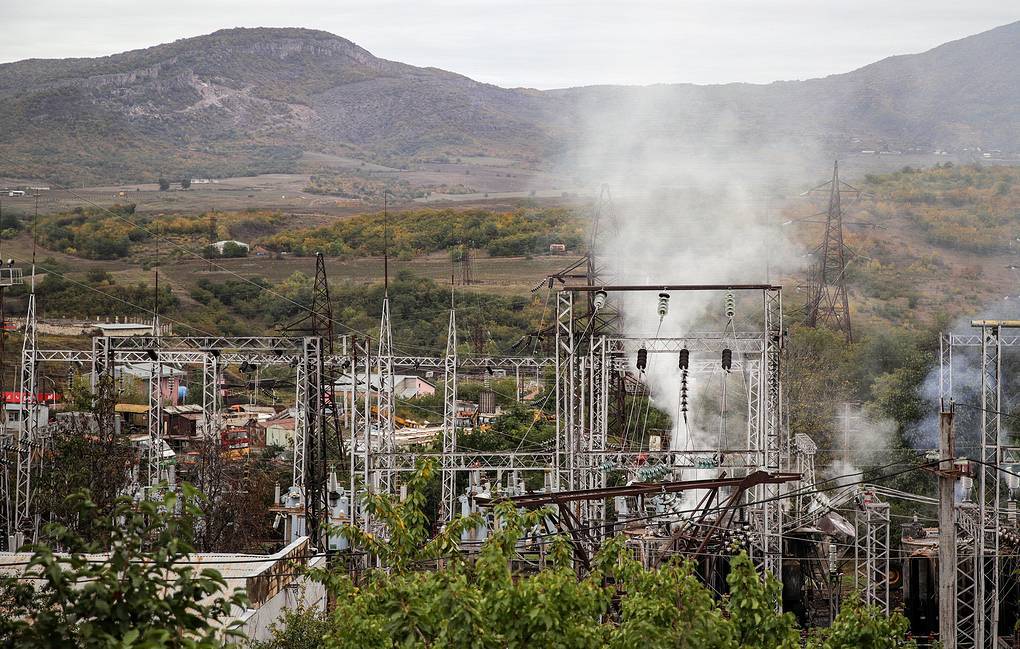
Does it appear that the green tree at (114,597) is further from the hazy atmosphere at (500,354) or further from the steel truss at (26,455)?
the steel truss at (26,455)

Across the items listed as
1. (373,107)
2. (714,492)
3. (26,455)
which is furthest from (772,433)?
(373,107)

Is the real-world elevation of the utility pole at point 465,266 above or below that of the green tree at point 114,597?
above

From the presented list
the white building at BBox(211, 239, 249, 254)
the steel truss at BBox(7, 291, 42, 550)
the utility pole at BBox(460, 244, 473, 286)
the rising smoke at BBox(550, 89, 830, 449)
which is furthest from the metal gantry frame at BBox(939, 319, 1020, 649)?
the white building at BBox(211, 239, 249, 254)

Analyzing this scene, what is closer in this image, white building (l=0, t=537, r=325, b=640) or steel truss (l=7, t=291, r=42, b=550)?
white building (l=0, t=537, r=325, b=640)

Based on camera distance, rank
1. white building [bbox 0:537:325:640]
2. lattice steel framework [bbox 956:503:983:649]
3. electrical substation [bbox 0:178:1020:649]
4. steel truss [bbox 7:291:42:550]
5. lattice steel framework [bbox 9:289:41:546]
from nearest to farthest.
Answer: white building [bbox 0:537:325:640] → lattice steel framework [bbox 956:503:983:649] → electrical substation [bbox 0:178:1020:649] → steel truss [bbox 7:291:42:550] → lattice steel framework [bbox 9:289:41:546]

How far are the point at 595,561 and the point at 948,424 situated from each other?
385cm

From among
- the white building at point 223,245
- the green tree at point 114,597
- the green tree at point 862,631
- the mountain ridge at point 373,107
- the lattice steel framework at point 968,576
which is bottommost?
the lattice steel framework at point 968,576

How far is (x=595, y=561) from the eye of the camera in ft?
36.5

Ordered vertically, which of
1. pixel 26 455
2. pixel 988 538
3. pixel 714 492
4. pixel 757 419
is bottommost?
pixel 988 538

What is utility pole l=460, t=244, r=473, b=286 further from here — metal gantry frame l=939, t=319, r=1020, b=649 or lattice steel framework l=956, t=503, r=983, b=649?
lattice steel framework l=956, t=503, r=983, b=649

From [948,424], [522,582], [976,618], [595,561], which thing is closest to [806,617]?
[976,618]

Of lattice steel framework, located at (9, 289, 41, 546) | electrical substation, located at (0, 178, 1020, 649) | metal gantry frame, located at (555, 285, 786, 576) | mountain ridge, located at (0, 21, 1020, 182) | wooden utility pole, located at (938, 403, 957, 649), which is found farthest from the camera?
mountain ridge, located at (0, 21, 1020, 182)

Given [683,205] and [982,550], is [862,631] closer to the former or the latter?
[982,550]

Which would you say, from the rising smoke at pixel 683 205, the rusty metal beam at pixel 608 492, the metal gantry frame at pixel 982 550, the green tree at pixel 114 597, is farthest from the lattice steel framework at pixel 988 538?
the green tree at pixel 114 597
